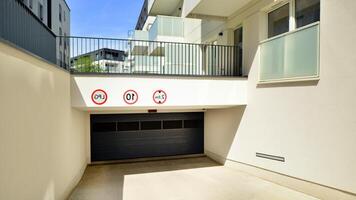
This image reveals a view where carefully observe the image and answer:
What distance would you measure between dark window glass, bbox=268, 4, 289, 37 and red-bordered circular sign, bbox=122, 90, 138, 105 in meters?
4.28

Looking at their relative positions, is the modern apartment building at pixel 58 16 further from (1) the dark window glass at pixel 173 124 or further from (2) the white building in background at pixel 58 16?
(1) the dark window glass at pixel 173 124

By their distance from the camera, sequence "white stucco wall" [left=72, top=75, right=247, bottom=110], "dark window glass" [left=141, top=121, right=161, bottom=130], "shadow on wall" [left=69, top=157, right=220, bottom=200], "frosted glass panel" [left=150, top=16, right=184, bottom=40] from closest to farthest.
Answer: "shadow on wall" [left=69, top=157, right=220, bottom=200] < "white stucco wall" [left=72, top=75, right=247, bottom=110] < "dark window glass" [left=141, top=121, right=161, bottom=130] < "frosted glass panel" [left=150, top=16, right=184, bottom=40]

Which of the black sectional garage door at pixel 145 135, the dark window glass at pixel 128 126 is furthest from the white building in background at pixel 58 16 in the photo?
the dark window glass at pixel 128 126

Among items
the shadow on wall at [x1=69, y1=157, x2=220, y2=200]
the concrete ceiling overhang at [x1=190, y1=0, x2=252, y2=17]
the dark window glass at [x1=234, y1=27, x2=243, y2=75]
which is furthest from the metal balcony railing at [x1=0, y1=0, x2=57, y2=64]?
the dark window glass at [x1=234, y1=27, x2=243, y2=75]

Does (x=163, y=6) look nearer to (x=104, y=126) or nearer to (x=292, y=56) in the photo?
(x=104, y=126)

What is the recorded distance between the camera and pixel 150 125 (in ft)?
33.8

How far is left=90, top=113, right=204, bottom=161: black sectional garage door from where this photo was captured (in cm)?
973

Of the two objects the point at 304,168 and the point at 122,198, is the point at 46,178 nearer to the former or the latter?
the point at 122,198

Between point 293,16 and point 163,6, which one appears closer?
point 293,16

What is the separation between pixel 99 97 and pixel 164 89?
5.77ft

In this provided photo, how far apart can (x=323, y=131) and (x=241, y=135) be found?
293cm

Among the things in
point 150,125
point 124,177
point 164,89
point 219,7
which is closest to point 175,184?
point 124,177

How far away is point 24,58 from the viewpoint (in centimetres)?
339

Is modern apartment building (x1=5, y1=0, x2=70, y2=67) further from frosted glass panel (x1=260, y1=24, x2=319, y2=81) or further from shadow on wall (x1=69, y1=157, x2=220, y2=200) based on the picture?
frosted glass panel (x1=260, y1=24, x2=319, y2=81)
